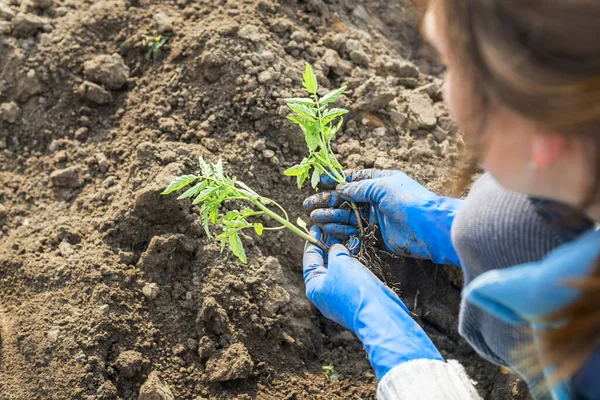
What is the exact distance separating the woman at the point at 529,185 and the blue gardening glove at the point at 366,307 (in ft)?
0.35

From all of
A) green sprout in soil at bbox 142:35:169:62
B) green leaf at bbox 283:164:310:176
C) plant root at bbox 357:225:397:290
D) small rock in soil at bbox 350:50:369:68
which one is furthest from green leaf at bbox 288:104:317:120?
green sprout in soil at bbox 142:35:169:62

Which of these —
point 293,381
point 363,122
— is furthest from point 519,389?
point 363,122

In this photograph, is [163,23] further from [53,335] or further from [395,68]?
[53,335]

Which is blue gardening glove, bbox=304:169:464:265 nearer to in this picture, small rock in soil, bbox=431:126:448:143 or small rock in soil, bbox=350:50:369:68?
small rock in soil, bbox=431:126:448:143

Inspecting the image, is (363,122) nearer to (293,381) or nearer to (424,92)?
(424,92)

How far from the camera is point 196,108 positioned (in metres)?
2.70

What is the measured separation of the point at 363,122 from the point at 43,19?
1.59m

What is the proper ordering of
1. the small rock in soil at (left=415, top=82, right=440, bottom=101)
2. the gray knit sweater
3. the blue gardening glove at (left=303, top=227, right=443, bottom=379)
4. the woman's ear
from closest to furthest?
the woman's ear, the gray knit sweater, the blue gardening glove at (left=303, top=227, right=443, bottom=379), the small rock in soil at (left=415, top=82, right=440, bottom=101)

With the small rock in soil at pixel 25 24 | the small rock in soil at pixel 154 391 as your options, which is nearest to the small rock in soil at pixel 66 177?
the small rock in soil at pixel 25 24

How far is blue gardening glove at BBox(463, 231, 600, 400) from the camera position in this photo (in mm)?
1162

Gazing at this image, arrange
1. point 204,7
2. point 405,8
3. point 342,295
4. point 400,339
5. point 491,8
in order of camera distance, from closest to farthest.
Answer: point 491,8
point 400,339
point 342,295
point 204,7
point 405,8

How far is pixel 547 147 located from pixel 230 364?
1.52 metres

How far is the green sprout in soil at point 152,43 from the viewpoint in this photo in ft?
9.35

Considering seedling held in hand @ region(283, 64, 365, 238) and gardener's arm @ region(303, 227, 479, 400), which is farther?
seedling held in hand @ region(283, 64, 365, 238)
